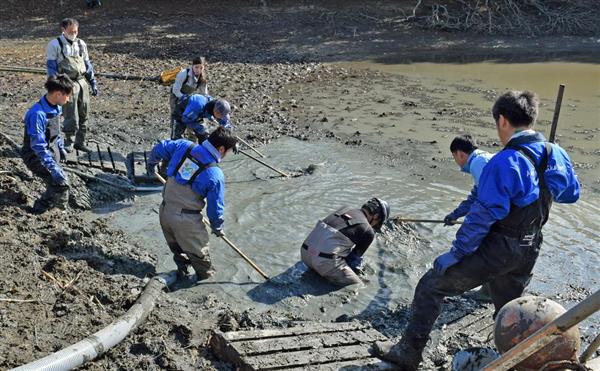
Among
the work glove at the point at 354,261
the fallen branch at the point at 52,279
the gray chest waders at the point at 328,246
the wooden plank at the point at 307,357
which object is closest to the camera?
the wooden plank at the point at 307,357

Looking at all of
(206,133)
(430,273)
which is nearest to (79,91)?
(206,133)

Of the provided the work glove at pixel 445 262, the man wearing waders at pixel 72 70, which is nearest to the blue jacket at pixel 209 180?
the work glove at pixel 445 262

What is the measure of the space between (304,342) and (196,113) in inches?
203

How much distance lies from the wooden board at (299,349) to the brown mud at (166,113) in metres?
0.22

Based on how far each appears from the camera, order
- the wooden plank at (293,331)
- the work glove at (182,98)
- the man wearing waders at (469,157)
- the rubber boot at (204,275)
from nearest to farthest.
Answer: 1. the wooden plank at (293,331)
2. the man wearing waders at (469,157)
3. the rubber boot at (204,275)
4. the work glove at (182,98)

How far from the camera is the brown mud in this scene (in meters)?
5.18

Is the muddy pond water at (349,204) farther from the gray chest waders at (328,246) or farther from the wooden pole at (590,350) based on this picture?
the wooden pole at (590,350)

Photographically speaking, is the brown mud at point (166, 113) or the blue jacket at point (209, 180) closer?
the brown mud at point (166, 113)

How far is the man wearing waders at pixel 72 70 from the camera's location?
381 inches

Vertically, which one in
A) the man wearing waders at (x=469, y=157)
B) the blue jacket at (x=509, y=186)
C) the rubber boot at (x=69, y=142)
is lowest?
the rubber boot at (x=69, y=142)

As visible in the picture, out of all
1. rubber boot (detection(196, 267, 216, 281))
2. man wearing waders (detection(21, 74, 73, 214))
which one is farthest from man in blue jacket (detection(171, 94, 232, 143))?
rubber boot (detection(196, 267, 216, 281))

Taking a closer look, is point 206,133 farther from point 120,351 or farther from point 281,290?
point 120,351

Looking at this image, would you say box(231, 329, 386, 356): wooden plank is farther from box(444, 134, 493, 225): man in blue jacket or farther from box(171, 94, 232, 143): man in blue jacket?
box(171, 94, 232, 143): man in blue jacket

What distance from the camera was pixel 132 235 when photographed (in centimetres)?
773
